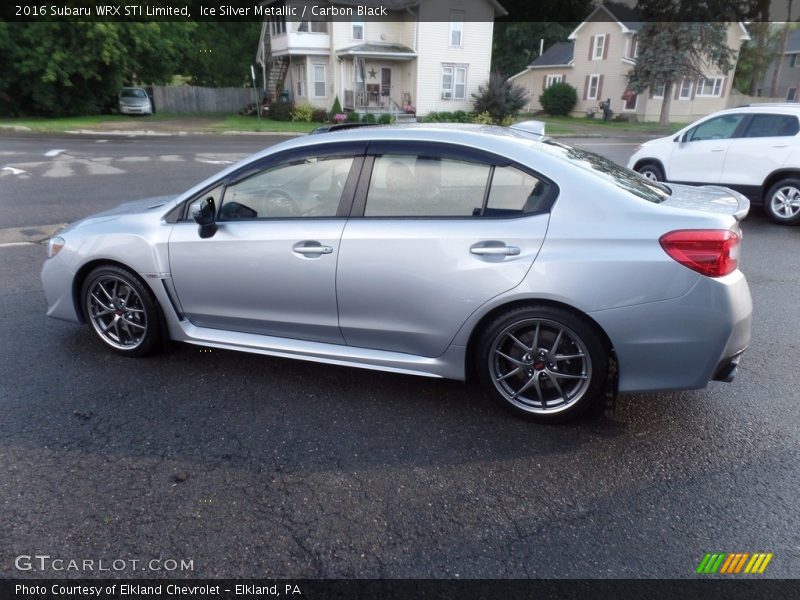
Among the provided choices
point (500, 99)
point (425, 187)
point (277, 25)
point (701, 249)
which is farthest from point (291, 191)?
point (277, 25)

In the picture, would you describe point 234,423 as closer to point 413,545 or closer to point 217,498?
point 217,498

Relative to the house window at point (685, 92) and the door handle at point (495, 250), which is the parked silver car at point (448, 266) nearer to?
the door handle at point (495, 250)

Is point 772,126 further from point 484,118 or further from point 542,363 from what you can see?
point 484,118

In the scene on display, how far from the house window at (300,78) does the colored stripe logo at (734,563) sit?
36617 mm

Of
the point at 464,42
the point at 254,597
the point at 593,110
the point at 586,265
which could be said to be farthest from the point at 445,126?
the point at 593,110

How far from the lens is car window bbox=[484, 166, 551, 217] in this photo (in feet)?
11.2

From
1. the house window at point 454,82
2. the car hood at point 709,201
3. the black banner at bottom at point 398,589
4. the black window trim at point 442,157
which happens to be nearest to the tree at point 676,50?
the house window at point 454,82

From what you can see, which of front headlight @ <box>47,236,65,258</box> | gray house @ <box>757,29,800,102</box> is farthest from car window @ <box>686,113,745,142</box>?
gray house @ <box>757,29,800,102</box>

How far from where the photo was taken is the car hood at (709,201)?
3.44 meters

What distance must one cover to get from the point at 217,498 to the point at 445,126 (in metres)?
2.66

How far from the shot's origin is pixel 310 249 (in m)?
3.67

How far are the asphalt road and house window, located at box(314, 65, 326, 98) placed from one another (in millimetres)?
33266

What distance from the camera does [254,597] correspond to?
2.33 meters

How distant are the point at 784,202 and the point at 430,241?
8254mm
